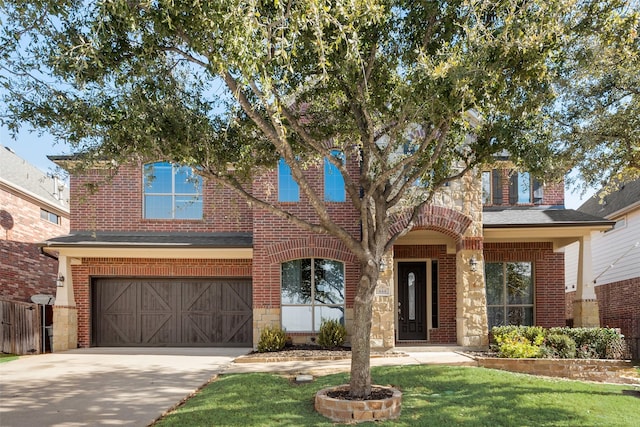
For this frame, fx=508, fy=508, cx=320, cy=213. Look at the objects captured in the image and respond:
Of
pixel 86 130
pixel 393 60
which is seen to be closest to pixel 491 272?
pixel 393 60

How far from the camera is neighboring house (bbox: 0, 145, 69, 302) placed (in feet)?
52.4

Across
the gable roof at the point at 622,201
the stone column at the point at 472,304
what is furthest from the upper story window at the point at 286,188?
the gable roof at the point at 622,201

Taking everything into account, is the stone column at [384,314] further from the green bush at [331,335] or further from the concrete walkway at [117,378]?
the green bush at [331,335]

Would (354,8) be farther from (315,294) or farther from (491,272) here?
(491,272)

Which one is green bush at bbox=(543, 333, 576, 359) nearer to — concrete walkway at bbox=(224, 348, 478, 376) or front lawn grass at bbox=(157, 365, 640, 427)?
concrete walkway at bbox=(224, 348, 478, 376)

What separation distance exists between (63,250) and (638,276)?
1764 centimetres

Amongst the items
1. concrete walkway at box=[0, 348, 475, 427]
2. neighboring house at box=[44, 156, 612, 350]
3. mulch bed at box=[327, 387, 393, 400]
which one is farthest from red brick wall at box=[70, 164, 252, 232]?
mulch bed at box=[327, 387, 393, 400]

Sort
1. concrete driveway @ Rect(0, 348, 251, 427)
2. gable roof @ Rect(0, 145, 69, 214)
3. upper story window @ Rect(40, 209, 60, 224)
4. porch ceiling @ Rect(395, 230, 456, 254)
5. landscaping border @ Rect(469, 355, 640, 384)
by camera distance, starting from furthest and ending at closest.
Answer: upper story window @ Rect(40, 209, 60, 224)
gable roof @ Rect(0, 145, 69, 214)
porch ceiling @ Rect(395, 230, 456, 254)
landscaping border @ Rect(469, 355, 640, 384)
concrete driveway @ Rect(0, 348, 251, 427)

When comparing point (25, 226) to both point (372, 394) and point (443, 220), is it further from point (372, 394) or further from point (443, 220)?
point (372, 394)

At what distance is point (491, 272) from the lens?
604 inches

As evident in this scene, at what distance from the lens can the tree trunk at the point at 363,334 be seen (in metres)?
7.25

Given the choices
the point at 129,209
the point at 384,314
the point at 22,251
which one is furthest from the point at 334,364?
the point at 22,251

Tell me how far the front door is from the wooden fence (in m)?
10.1

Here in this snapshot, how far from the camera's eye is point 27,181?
1772 centimetres
